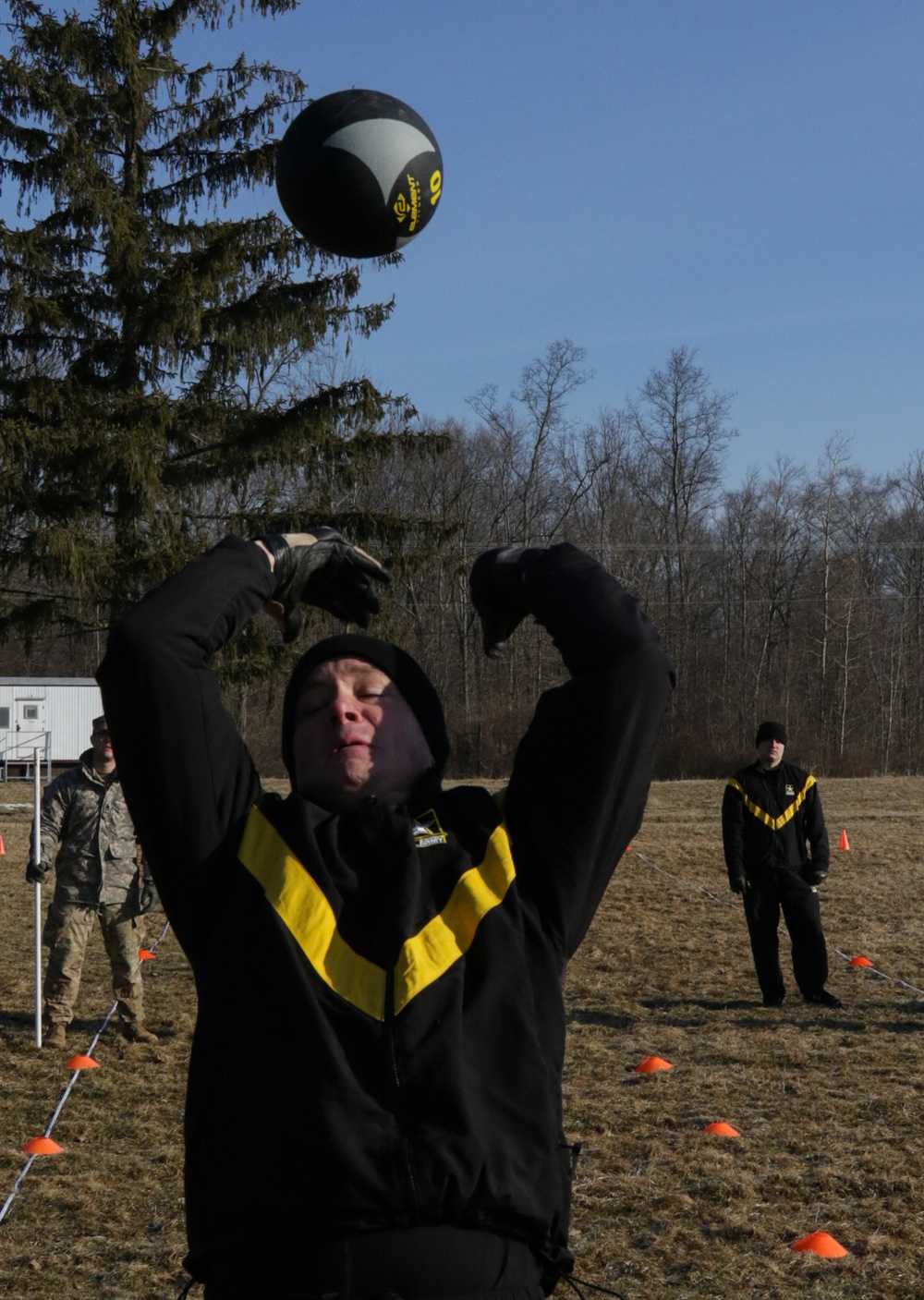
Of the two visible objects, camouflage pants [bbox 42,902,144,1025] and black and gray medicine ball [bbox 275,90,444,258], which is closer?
black and gray medicine ball [bbox 275,90,444,258]

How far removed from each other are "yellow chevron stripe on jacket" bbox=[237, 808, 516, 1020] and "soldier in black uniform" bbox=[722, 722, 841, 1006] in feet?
25.1

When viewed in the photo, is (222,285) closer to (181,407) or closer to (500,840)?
(181,407)

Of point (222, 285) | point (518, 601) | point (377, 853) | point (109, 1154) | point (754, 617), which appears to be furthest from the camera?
point (754, 617)

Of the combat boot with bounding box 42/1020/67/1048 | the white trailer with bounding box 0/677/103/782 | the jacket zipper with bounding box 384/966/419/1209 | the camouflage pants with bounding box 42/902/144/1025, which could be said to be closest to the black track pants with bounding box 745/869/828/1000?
the camouflage pants with bounding box 42/902/144/1025

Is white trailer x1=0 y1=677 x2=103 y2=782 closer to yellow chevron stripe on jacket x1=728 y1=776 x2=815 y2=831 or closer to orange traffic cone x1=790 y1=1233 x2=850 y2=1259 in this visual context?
yellow chevron stripe on jacket x1=728 y1=776 x2=815 y2=831

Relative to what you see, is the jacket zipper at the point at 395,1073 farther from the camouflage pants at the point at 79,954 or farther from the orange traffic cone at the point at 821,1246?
the camouflage pants at the point at 79,954

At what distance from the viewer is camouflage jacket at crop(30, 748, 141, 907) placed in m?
8.58

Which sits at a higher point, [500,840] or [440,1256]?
[500,840]

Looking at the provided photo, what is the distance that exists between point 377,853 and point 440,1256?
2.02 feet

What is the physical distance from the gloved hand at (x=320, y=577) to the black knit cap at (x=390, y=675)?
7cm

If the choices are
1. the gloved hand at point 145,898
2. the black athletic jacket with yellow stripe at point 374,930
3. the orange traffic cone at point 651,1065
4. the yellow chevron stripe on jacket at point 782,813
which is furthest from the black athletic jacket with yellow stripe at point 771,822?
the black athletic jacket with yellow stripe at point 374,930

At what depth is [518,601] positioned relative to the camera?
2.55 m

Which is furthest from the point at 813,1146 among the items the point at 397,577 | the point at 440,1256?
the point at 397,577

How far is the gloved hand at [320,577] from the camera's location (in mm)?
2531
